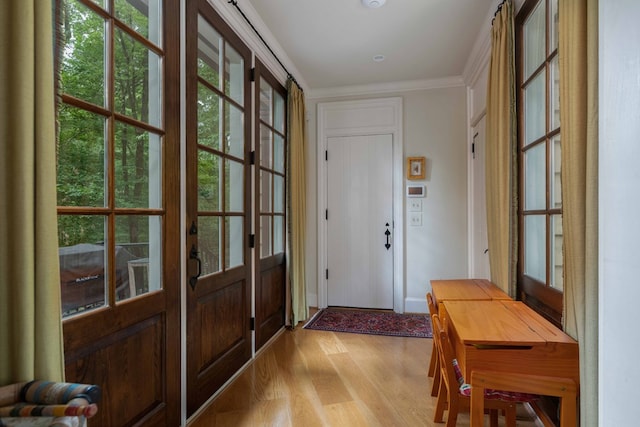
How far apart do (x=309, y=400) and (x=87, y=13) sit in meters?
2.31

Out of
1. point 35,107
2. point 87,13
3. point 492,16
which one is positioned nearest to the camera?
point 35,107

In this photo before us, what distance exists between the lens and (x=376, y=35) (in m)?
2.81

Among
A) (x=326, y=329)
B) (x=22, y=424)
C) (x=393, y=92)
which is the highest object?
(x=393, y=92)

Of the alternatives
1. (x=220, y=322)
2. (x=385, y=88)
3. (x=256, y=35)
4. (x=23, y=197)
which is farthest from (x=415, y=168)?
(x=23, y=197)

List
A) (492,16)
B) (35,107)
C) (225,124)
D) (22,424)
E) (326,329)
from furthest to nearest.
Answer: (326,329)
(492,16)
(225,124)
(35,107)
(22,424)

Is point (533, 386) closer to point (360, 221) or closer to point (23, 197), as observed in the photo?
point (23, 197)

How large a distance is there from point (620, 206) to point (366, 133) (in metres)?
3.47

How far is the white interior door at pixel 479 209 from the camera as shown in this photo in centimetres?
312

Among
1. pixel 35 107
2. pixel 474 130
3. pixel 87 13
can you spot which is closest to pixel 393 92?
pixel 474 130

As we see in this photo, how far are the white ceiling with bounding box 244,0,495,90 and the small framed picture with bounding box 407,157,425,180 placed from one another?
0.93 m

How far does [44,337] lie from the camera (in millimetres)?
947

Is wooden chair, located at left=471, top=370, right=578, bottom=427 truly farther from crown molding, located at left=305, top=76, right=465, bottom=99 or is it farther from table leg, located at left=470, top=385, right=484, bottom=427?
crown molding, located at left=305, top=76, right=465, bottom=99

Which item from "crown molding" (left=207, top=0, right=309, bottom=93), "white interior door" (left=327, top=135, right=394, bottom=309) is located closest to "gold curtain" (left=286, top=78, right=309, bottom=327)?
"crown molding" (left=207, top=0, right=309, bottom=93)

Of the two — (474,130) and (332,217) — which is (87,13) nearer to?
(332,217)
